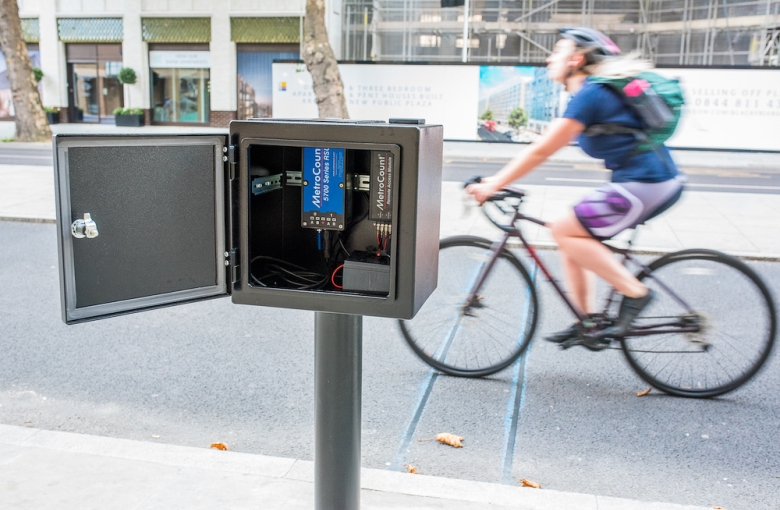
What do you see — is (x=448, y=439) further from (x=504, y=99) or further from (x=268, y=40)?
(x=268, y=40)

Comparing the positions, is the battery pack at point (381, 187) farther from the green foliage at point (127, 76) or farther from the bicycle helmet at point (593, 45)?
the green foliage at point (127, 76)

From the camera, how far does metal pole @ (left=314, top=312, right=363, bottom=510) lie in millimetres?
2248

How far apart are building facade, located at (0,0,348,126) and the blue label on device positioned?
87.3ft

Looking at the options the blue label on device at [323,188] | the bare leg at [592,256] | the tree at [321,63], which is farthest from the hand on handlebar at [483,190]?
the tree at [321,63]

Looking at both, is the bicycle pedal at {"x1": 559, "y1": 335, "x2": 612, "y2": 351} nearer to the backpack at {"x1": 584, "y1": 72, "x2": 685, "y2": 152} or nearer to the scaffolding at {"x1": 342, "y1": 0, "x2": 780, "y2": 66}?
the backpack at {"x1": 584, "y1": 72, "x2": 685, "y2": 152}

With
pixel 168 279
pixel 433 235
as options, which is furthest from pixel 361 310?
pixel 168 279

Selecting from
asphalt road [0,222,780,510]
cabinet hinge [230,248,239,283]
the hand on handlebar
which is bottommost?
asphalt road [0,222,780,510]

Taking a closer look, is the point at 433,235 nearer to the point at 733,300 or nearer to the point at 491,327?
the point at 491,327

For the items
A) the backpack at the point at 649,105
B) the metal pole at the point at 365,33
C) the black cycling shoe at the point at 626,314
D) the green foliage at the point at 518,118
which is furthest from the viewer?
the metal pole at the point at 365,33

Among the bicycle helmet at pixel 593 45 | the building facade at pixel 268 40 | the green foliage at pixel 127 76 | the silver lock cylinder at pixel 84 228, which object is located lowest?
the silver lock cylinder at pixel 84 228

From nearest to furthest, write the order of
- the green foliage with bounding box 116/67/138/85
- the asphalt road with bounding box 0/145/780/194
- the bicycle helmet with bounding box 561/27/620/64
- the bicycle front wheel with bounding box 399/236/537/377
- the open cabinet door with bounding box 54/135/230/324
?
1. the open cabinet door with bounding box 54/135/230/324
2. the bicycle helmet with bounding box 561/27/620/64
3. the bicycle front wheel with bounding box 399/236/537/377
4. the asphalt road with bounding box 0/145/780/194
5. the green foliage with bounding box 116/67/138/85

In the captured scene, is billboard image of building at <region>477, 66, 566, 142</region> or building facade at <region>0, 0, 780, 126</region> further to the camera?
building facade at <region>0, 0, 780, 126</region>

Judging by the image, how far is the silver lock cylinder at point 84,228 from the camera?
2.01 metres

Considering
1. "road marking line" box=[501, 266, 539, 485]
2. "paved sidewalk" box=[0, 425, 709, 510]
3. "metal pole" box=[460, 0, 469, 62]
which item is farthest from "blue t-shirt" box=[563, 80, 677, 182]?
"metal pole" box=[460, 0, 469, 62]
